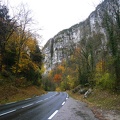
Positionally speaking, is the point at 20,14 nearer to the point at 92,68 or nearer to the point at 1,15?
the point at 1,15

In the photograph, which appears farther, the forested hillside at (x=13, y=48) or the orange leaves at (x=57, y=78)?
the orange leaves at (x=57, y=78)

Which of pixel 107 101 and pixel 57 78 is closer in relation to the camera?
pixel 107 101

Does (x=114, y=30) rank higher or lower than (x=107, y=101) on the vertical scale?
higher

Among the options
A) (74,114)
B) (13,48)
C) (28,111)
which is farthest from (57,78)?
(74,114)

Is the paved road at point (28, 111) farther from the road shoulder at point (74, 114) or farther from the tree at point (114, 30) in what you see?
the tree at point (114, 30)

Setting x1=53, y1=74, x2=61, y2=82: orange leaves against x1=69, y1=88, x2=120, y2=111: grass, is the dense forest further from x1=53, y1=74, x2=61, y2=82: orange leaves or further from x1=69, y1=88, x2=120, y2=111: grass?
x1=53, y1=74, x2=61, y2=82: orange leaves

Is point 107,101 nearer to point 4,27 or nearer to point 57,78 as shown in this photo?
point 4,27

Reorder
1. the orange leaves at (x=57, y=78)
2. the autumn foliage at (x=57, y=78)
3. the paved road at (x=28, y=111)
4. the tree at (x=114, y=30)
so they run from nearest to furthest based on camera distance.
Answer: the paved road at (x=28, y=111)
the tree at (x=114, y=30)
the autumn foliage at (x=57, y=78)
the orange leaves at (x=57, y=78)

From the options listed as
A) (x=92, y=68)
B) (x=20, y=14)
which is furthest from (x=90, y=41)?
(x=20, y=14)

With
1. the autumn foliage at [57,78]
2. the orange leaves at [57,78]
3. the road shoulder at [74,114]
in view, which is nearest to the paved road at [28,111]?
the road shoulder at [74,114]

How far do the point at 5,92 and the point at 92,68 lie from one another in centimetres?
1637

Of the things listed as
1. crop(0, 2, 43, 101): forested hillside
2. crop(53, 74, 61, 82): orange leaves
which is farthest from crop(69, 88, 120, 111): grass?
crop(53, 74, 61, 82): orange leaves

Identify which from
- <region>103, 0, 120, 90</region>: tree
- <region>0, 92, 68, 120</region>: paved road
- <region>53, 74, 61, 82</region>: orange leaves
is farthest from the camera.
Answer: <region>53, 74, 61, 82</region>: orange leaves

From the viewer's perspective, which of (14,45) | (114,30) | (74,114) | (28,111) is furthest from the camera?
(14,45)
